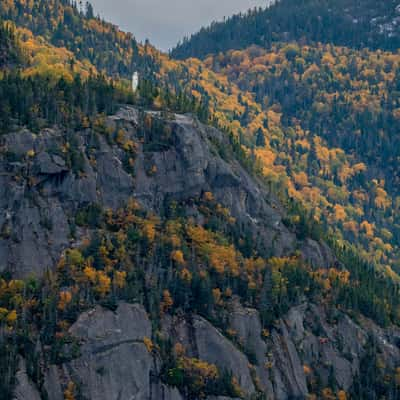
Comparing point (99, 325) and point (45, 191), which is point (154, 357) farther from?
point (45, 191)

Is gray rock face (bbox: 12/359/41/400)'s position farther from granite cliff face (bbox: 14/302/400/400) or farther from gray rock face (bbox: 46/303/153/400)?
gray rock face (bbox: 46/303/153/400)

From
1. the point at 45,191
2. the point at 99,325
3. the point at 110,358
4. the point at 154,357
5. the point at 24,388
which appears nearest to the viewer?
the point at 24,388

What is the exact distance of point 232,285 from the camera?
655 feet

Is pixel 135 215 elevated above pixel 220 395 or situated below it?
above

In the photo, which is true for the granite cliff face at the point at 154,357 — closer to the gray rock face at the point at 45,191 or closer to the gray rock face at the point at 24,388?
the gray rock face at the point at 24,388

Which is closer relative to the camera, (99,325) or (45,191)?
(99,325)

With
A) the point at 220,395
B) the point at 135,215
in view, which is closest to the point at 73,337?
the point at 220,395

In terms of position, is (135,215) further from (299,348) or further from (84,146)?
(299,348)

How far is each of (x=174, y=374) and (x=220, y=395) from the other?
27.1 ft

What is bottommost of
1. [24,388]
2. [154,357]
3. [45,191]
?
[154,357]

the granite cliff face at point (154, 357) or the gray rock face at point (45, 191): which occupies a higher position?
the gray rock face at point (45, 191)

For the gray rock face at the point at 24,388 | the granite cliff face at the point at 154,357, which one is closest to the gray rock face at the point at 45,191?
the granite cliff face at the point at 154,357

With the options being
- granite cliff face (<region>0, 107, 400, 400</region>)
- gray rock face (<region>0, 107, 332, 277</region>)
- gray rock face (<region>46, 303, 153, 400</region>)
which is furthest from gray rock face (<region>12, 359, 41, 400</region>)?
gray rock face (<region>0, 107, 332, 277</region>)

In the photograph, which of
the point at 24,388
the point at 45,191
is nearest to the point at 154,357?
the point at 24,388
